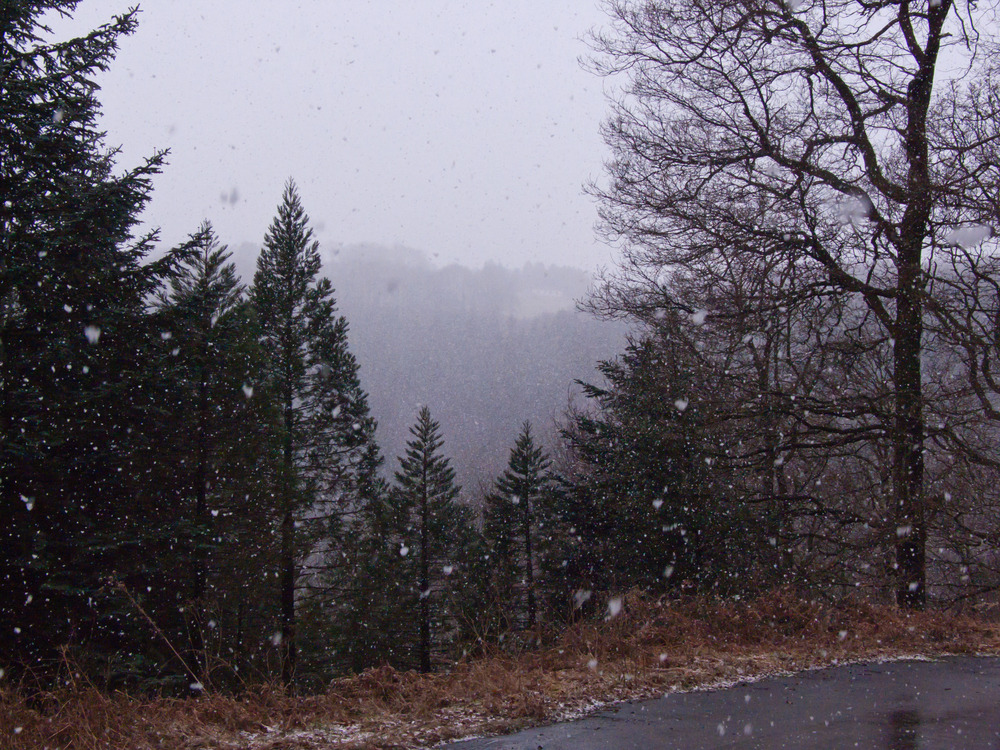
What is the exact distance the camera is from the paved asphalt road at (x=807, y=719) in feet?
12.6

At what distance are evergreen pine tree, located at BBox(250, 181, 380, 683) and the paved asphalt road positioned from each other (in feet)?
66.6

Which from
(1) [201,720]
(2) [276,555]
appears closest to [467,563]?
(2) [276,555]

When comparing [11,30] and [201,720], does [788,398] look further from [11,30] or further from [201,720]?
[11,30]

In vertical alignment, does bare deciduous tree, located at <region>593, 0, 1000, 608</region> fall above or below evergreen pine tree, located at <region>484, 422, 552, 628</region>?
above

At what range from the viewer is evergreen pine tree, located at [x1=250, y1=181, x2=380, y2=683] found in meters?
24.3

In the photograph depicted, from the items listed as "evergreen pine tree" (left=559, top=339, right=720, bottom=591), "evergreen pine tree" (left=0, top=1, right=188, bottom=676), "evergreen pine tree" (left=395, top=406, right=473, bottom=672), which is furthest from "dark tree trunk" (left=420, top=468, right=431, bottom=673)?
"evergreen pine tree" (left=0, top=1, right=188, bottom=676)

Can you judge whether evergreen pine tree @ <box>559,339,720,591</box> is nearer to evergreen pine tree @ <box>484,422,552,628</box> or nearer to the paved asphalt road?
the paved asphalt road

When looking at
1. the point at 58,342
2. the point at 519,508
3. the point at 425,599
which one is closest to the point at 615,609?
the point at 58,342

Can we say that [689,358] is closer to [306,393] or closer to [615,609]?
[615,609]

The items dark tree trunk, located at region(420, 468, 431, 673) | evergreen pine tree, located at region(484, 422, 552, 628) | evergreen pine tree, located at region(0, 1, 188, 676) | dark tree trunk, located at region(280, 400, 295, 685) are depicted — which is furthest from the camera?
evergreen pine tree, located at region(484, 422, 552, 628)

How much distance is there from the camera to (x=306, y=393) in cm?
2709

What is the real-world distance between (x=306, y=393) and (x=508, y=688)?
23729 millimetres

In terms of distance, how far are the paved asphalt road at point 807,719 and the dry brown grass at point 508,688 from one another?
0.28m

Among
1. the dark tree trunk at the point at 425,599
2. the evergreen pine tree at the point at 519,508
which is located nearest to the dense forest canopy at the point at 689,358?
the dark tree trunk at the point at 425,599
